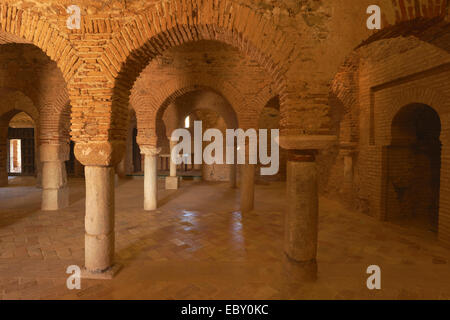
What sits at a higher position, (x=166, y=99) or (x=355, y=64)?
(x=355, y=64)

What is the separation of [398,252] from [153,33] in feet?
18.4

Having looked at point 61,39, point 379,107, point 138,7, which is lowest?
point 379,107

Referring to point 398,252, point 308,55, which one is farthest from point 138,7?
point 398,252

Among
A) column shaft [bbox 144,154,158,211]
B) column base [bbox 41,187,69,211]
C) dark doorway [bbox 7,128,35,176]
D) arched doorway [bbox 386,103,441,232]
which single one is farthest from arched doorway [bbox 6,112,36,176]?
arched doorway [bbox 386,103,441,232]

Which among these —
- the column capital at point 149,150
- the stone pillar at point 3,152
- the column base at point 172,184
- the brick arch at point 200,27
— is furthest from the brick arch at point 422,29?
the stone pillar at point 3,152

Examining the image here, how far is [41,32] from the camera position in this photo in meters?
3.72

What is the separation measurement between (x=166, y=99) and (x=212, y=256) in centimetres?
490

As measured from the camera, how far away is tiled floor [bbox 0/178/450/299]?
3590 millimetres

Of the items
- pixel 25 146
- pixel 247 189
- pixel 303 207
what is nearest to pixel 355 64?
pixel 247 189

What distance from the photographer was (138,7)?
364 cm

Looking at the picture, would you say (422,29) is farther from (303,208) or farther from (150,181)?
(150,181)

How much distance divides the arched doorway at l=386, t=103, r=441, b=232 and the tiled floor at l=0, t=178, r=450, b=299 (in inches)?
31.9
